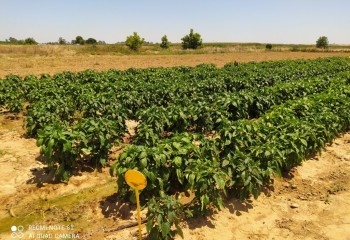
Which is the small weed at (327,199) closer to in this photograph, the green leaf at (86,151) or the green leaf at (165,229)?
the green leaf at (165,229)

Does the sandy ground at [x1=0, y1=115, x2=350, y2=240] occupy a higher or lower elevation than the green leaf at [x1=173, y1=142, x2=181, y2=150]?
lower

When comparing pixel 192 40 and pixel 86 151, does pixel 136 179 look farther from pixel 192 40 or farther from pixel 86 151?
pixel 192 40

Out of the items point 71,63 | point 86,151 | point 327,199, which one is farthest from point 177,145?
point 71,63

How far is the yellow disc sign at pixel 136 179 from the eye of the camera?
11.4ft

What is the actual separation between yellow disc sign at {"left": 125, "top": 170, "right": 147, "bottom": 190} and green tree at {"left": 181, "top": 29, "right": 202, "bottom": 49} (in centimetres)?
7160

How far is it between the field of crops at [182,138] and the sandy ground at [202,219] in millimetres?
278

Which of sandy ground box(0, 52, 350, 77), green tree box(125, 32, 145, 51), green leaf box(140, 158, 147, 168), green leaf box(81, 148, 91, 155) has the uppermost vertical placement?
green tree box(125, 32, 145, 51)

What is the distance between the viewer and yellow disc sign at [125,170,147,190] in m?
3.48

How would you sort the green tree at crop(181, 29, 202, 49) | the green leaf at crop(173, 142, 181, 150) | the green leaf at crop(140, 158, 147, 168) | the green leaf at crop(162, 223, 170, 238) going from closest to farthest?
the green leaf at crop(162, 223, 170, 238)
the green leaf at crop(140, 158, 147, 168)
the green leaf at crop(173, 142, 181, 150)
the green tree at crop(181, 29, 202, 49)

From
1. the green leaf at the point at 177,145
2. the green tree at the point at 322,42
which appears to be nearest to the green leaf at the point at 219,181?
the green leaf at the point at 177,145

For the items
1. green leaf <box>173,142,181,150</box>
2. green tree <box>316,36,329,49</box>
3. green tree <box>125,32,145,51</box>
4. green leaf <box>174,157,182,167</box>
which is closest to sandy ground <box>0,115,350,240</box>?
green leaf <box>174,157,182,167</box>

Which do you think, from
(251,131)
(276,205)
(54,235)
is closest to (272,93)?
(251,131)

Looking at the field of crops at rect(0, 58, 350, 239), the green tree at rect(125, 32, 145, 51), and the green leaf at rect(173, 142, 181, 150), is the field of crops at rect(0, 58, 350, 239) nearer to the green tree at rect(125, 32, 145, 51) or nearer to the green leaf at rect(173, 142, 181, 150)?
the green leaf at rect(173, 142, 181, 150)

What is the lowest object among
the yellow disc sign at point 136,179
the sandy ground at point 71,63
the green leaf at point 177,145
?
the green leaf at point 177,145
